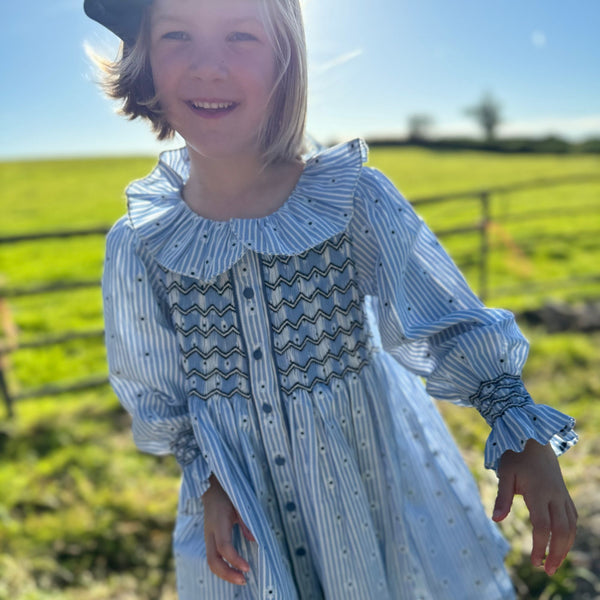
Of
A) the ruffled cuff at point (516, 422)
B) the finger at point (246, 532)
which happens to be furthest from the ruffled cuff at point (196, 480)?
the ruffled cuff at point (516, 422)

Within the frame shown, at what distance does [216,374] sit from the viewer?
4.06ft

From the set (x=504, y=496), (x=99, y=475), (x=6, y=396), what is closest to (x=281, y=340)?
(x=504, y=496)

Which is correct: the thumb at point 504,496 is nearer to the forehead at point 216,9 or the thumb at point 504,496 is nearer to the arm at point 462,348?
the arm at point 462,348

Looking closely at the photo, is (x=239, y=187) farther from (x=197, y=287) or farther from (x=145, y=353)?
(x=145, y=353)

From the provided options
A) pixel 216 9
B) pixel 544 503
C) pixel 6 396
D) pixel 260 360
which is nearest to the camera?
pixel 544 503

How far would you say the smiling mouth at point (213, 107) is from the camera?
1151mm

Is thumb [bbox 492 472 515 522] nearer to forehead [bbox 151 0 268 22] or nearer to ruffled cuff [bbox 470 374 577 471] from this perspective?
ruffled cuff [bbox 470 374 577 471]

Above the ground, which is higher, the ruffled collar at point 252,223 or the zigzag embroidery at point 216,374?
the ruffled collar at point 252,223

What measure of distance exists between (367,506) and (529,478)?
0.38 m

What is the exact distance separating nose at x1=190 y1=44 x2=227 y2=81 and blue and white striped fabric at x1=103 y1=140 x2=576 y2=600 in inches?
11.7

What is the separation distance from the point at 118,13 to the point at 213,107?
0.31m

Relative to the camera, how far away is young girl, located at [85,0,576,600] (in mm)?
1139

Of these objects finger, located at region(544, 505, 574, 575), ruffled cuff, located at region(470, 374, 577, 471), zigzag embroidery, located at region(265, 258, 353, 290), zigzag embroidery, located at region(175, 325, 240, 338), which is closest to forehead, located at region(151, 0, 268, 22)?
zigzag embroidery, located at region(265, 258, 353, 290)

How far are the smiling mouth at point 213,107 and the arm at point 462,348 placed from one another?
328 millimetres
